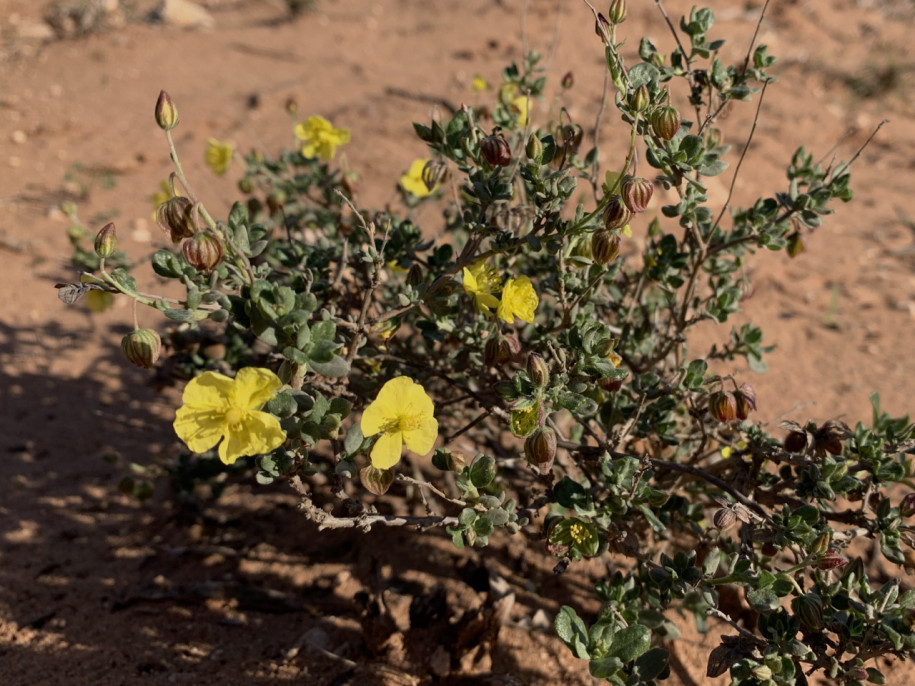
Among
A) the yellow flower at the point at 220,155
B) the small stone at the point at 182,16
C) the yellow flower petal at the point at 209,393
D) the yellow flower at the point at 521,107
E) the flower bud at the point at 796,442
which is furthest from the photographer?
the small stone at the point at 182,16

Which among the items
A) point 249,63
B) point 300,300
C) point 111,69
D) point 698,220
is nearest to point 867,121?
point 698,220

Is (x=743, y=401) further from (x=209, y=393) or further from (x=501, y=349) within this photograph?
(x=209, y=393)

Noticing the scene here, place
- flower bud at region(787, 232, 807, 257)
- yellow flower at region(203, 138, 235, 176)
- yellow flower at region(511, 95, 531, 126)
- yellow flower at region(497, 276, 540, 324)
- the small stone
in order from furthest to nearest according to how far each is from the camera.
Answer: the small stone, yellow flower at region(203, 138, 235, 176), yellow flower at region(511, 95, 531, 126), flower bud at region(787, 232, 807, 257), yellow flower at region(497, 276, 540, 324)

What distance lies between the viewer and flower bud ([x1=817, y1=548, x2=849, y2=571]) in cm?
139

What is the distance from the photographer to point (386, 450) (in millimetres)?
1392

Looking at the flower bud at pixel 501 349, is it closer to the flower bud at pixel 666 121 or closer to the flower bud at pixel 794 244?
the flower bud at pixel 666 121

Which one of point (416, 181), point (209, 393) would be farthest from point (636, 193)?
point (416, 181)

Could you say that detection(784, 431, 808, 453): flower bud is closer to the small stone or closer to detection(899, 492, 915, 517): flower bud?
detection(899, 492, 915, 517): flower bud

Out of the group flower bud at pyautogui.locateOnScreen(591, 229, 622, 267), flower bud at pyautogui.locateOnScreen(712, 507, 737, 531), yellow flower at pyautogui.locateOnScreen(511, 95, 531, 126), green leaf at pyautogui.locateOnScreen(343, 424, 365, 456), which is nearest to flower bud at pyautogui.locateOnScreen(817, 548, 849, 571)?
flower bud at pyautogui.locateOnScreen(712, 507, 737, 531)

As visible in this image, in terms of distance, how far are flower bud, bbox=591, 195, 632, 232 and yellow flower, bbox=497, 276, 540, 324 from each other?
22 cm

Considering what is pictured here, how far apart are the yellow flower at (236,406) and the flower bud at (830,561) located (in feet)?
3.53

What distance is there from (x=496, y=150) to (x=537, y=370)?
1.47 feet

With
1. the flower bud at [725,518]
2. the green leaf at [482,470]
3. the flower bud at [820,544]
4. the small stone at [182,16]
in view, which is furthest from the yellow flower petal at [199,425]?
the small stone at [182,16]

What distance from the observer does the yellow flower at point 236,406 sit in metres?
1.30
